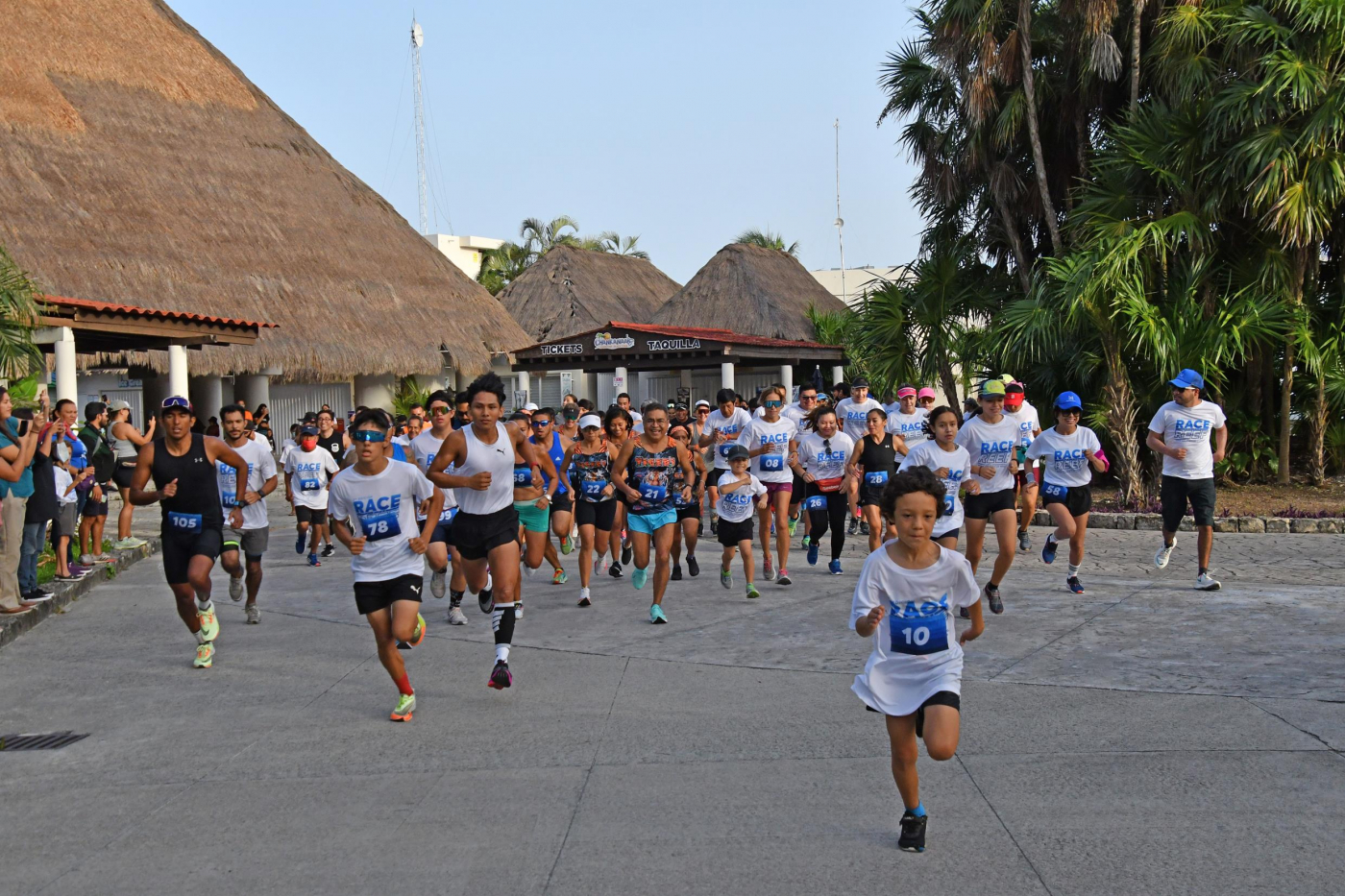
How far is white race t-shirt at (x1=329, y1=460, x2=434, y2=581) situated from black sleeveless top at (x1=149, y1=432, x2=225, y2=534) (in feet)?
6.17

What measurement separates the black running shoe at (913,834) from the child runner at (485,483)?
3831 millimetres

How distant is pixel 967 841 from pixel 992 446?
5.23 meters

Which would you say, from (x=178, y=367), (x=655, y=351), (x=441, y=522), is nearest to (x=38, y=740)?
(x=441, y=522)

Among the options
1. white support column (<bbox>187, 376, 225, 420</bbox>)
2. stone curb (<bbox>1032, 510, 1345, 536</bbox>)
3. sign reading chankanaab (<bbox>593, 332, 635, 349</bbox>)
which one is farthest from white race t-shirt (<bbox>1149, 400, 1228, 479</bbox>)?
white support column (<bbox>187, 376, 225, 420</bbox>)

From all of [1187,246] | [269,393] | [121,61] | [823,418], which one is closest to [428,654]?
[823,418]

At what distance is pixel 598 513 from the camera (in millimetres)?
11938

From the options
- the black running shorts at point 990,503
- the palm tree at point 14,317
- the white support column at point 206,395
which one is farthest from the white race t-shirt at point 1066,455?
the white support column at point 206,395

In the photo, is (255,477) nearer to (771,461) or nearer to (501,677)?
(501,677)

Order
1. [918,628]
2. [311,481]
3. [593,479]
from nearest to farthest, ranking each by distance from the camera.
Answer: [918,628] < [593,479] < [311,481]

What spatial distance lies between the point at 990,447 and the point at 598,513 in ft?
13.1

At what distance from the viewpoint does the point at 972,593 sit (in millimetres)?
4953

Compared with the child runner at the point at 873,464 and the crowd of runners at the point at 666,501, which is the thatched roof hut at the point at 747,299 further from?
the child runner at the point at 873,464

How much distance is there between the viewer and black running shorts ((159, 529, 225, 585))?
862 centimetres

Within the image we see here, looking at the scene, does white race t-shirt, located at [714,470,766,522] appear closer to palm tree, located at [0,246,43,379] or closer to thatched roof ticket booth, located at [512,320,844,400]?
palm tree, located at [0,246,43,379]
